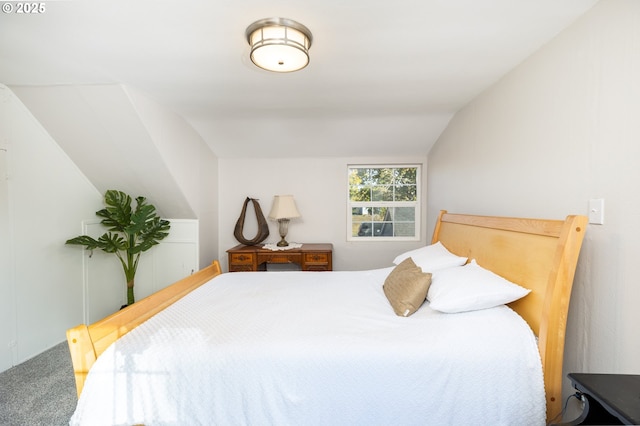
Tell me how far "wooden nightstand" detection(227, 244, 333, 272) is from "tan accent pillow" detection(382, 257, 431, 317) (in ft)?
4.63

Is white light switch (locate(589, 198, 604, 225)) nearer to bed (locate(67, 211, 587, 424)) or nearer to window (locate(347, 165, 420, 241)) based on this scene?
bed (locate(67, 211, 587, 424))

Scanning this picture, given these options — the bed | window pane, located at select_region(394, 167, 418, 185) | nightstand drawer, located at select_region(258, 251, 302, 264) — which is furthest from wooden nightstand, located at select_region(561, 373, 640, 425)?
window pane, located at select_region(394, 167, 418, 185)

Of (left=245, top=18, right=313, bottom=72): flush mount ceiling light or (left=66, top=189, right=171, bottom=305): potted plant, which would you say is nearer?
(left=245, top=18, right=313, bottom=72): flush mount ceiling light

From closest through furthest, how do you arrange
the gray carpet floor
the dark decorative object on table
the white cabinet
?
the gray carpet floor
the white cabinet
the dark decorative object on table

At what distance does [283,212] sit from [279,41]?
86.8 inches

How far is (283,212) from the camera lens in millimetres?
3449

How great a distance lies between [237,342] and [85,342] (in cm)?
62

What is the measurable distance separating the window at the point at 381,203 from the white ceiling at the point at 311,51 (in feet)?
3.26

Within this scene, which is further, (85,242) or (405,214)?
(405,214)

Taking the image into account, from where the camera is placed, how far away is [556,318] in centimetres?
122

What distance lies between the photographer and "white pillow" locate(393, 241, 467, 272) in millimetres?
1915

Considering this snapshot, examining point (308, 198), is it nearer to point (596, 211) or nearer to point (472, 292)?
point (472, 292)

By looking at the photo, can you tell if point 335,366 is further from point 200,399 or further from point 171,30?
point 171,30

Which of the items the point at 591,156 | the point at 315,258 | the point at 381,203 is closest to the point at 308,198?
the point at 315,258
